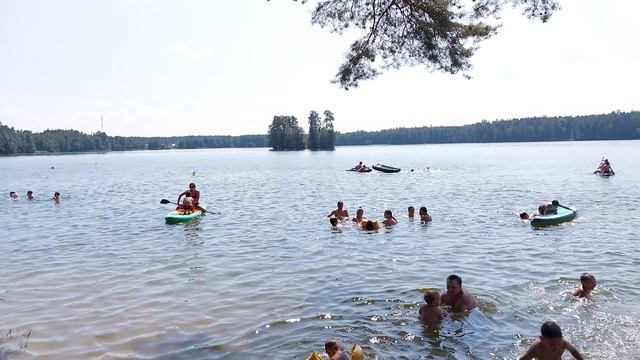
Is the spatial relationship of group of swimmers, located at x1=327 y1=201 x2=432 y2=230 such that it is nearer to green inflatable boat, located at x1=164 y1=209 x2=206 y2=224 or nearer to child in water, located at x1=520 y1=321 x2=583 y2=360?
green inflatable boat, located at x1=164 y1=209 x2=206 y2=224

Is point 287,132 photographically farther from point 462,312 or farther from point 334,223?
point 462,312

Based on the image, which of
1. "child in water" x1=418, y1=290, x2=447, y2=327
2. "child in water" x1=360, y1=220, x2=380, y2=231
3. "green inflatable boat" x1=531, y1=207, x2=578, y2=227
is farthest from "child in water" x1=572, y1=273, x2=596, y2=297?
"child in water" x1=360, y1=220, x2=380, y2=231

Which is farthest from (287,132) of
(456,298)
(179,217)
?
(456,298)

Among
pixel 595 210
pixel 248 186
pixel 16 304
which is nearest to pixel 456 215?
pixel 595 210

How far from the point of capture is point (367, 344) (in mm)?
9039

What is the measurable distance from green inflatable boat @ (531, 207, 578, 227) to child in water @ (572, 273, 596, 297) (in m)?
9.69

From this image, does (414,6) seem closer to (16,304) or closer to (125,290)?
(125,290)

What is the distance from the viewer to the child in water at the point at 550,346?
7367 mm

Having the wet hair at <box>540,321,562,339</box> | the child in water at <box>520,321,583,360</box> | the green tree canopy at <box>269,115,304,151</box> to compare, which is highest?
the green tree canopy at <box>269,115,304,151</box>

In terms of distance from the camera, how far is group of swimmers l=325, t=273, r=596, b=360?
7398mm

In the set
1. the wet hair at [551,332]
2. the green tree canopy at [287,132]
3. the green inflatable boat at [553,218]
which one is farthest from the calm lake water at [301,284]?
the green tree canopy at [287,132]

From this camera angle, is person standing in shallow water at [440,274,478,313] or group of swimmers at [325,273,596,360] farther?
person standing in shallow water at [440,274,478,313]

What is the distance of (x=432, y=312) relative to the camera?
993 cm

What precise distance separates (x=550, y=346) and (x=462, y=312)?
2.98 meters
